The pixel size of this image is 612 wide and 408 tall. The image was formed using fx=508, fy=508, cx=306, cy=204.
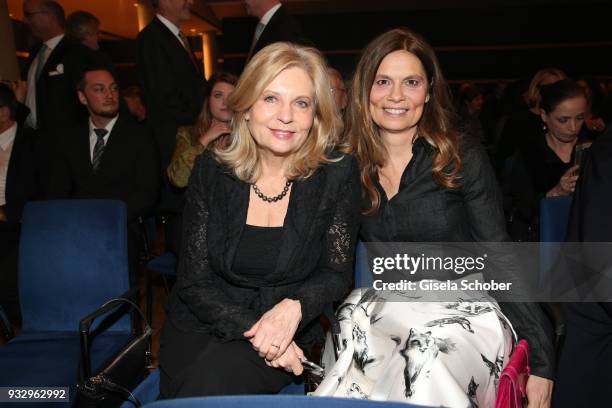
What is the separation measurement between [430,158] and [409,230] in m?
0.28

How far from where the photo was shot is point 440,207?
184 centimetres

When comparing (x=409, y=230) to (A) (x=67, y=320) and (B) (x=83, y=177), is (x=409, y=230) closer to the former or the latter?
(A) (x=67, y=320)

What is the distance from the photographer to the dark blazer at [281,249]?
170 cm

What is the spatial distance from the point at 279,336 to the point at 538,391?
816mm

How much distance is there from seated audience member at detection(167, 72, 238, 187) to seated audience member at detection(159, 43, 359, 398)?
37.4 inches

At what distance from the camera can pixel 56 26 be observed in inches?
151

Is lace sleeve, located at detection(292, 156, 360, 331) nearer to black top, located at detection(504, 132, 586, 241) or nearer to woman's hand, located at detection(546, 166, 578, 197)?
woman's hand, located at detection(546, 166, 578, 197)

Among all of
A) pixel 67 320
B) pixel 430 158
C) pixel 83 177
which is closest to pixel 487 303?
pixel 430 158

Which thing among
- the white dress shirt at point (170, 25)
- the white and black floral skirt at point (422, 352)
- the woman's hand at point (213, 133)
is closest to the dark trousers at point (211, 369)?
the white and black floral skirt at point (422, 352)

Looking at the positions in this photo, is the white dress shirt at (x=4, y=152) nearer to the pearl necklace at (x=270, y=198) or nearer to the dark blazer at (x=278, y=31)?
the dark blazer at (x=278, y=31)

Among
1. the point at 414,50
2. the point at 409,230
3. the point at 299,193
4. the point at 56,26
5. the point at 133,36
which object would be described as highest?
the point at 133,36

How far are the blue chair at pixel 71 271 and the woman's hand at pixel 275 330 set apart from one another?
2.46 feet

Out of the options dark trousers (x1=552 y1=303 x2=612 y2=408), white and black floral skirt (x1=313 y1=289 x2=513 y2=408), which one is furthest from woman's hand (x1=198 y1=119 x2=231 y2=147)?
dark trousers (x1=552 y1=303 x2=612 y2=408)

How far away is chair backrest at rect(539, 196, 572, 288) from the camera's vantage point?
206cm
